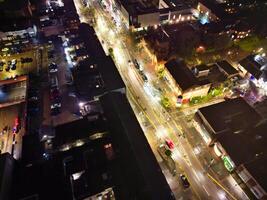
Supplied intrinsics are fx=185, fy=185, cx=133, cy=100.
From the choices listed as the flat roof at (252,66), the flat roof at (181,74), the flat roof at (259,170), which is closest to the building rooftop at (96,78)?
the flat roof at (181,74)

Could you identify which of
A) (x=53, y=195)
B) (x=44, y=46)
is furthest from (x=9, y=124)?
(x=44, y=46)

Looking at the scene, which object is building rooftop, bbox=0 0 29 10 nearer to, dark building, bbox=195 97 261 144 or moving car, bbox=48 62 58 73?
moving car, bbox=48 62 58 73

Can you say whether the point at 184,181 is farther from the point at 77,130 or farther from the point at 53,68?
the point at 53,68

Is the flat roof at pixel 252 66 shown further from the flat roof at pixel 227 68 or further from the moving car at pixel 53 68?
the moving car at pixel 53 68

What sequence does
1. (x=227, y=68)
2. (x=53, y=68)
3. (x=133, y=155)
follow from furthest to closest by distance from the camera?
1. (x=53, y=68)
2. (x=227, y=68)
3. (x=133, y=155)

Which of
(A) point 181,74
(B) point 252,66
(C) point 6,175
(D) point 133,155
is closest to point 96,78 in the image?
(A) point 181,74

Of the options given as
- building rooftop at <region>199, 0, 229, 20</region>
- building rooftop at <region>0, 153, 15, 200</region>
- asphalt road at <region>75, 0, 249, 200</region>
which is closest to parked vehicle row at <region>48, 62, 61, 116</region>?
building rooftop at <region>0, 153, 15, 200</region>

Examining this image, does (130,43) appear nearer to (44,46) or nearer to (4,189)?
(44,46)
